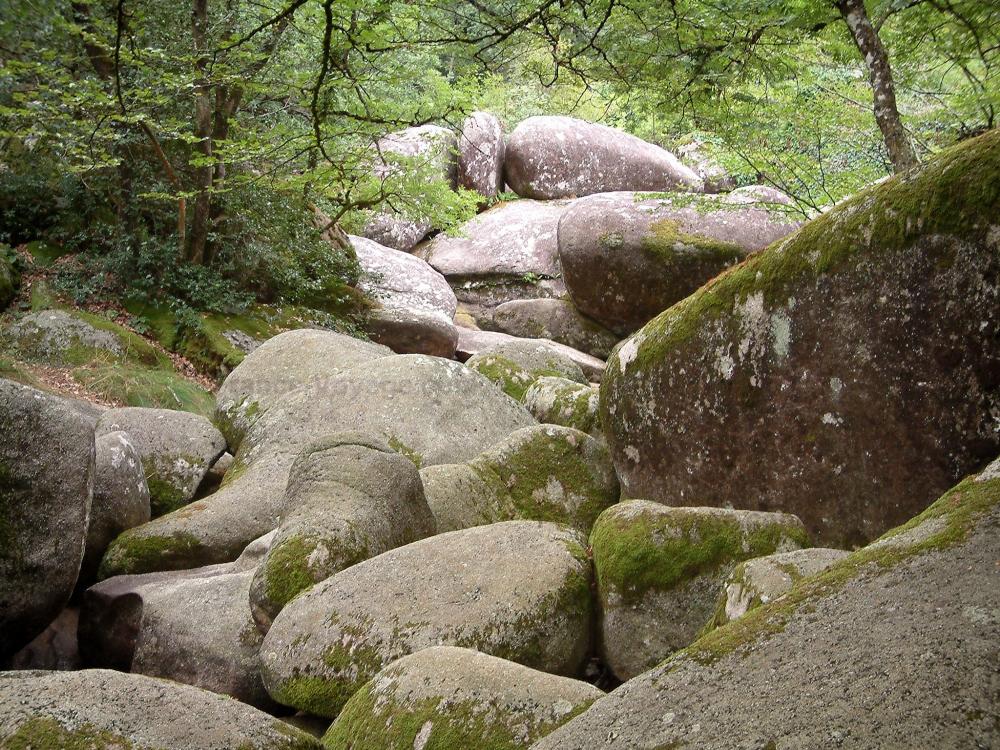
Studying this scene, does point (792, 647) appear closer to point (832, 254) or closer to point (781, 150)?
point (832, 254)

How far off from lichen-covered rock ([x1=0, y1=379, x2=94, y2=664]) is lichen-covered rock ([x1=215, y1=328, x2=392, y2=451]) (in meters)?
2.89

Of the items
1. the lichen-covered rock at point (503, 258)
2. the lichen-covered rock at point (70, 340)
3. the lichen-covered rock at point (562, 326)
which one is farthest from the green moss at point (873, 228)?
the lichen-covered rock at point (503, 258)

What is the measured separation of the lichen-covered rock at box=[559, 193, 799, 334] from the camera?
11.6 m

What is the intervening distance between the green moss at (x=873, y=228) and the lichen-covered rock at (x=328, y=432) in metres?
2.45

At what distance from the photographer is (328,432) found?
6871mm

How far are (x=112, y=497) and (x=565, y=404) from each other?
3860mm

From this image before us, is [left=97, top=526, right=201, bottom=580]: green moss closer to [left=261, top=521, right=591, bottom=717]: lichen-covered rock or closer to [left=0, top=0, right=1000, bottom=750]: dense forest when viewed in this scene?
[left=0, top=0, right=1000, bottom=750]: dense forest

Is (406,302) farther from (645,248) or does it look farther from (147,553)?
(147,553)

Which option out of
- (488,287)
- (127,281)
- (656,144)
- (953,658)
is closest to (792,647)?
(953,658)

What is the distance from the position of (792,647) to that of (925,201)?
270cm

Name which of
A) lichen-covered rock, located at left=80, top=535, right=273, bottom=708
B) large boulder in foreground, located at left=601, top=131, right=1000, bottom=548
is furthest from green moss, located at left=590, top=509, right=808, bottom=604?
lichen-covered rock, located at left=80, top=535, right=273, bottom=708

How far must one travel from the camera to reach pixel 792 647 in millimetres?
2023

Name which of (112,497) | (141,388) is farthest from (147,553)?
(141,388)

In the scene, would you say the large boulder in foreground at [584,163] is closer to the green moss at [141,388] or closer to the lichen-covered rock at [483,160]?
the lichen-covered rock at [483,160]
